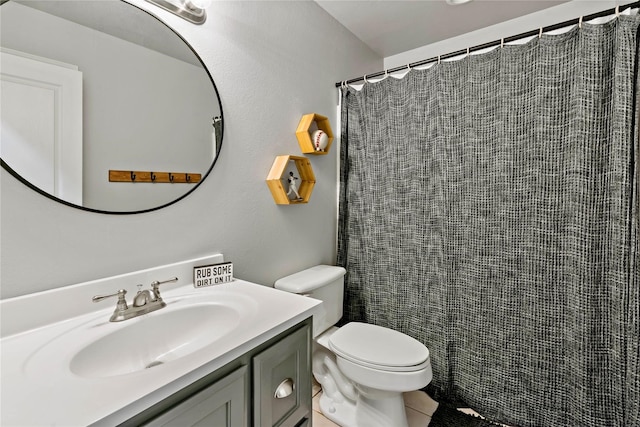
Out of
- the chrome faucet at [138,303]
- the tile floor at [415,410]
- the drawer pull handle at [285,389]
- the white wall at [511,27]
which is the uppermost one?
the white wall at [511,27]

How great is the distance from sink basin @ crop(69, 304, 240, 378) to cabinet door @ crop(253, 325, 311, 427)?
0.48ft

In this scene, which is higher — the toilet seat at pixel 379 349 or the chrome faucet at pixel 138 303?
the chrome faucet at pixel 138 303

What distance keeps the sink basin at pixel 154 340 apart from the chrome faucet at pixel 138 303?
27 millimetres

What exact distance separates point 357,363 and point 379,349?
14cm

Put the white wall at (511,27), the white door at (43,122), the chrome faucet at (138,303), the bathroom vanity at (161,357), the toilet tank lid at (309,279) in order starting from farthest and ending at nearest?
the white wall at (511,27), the toilet tank lid at (309,279), the chrome faucet at (138,303), the white door at (43,122), the bathroom vanity at (161,357)

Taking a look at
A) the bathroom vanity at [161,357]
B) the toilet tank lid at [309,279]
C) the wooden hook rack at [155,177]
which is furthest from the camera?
the toilet tank lid at [309,279]

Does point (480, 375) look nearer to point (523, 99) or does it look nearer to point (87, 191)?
point (523, 99)

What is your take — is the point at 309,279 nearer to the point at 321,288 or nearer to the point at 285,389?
the point at 321,288

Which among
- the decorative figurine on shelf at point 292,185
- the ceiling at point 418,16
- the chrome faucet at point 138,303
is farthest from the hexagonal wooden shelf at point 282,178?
the ceiling at point 418,16

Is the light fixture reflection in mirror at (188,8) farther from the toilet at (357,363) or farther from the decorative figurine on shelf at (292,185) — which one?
the toilet at (357,363)

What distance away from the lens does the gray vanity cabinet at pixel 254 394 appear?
641 mm

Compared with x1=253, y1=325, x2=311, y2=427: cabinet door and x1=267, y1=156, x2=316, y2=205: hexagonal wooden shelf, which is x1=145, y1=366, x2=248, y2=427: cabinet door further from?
x1=267, y1=156, x2=316, y2=205: hexagonal wooden shelf

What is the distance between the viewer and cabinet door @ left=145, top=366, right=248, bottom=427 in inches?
24.9

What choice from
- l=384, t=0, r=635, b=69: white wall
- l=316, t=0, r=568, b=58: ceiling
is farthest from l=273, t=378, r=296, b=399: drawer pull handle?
l=384, t=0, r=635, b=69: white wall
